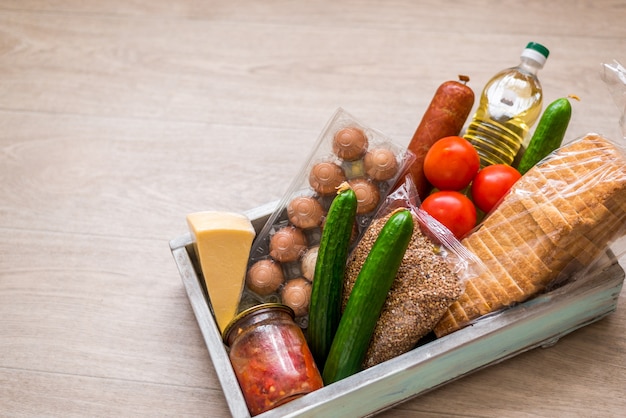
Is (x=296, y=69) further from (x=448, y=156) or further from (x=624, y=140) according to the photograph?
(x=624, y=140)

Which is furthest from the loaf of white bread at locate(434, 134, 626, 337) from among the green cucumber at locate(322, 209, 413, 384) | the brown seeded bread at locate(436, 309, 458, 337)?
the green cucumber at locate(322, 209, 413, 384)

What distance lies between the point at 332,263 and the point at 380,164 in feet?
0.61

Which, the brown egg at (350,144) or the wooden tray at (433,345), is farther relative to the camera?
the brown egg at (350,144)

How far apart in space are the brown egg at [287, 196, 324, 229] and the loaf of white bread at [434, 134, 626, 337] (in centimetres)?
23

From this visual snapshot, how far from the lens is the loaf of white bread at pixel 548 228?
876mm

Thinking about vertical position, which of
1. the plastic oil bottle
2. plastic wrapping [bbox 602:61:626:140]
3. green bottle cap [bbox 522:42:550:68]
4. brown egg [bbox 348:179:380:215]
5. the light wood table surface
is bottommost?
the light wood table surface

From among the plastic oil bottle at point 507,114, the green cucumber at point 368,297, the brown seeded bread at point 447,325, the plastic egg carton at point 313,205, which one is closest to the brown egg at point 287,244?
the plastic egg carton at point 313,205

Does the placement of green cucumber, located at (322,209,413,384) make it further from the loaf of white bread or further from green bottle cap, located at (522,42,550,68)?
green bottle cap, located at (522,42,550,68)

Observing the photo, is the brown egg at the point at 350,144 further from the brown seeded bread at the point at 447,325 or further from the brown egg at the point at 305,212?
the brown seeded bread at the point at 447,325

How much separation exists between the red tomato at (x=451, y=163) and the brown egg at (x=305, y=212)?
0.61ft

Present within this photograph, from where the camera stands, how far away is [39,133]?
4.54ft

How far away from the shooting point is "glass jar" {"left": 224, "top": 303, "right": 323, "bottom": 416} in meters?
0.85

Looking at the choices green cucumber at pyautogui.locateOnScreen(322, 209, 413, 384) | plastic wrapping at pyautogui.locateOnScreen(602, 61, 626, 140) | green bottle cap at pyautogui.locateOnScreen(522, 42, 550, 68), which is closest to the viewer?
green cucumber at pyautogui.locateOnScreen(322, 209, 413, 384)

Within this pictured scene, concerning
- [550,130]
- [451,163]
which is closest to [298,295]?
[451,163]
